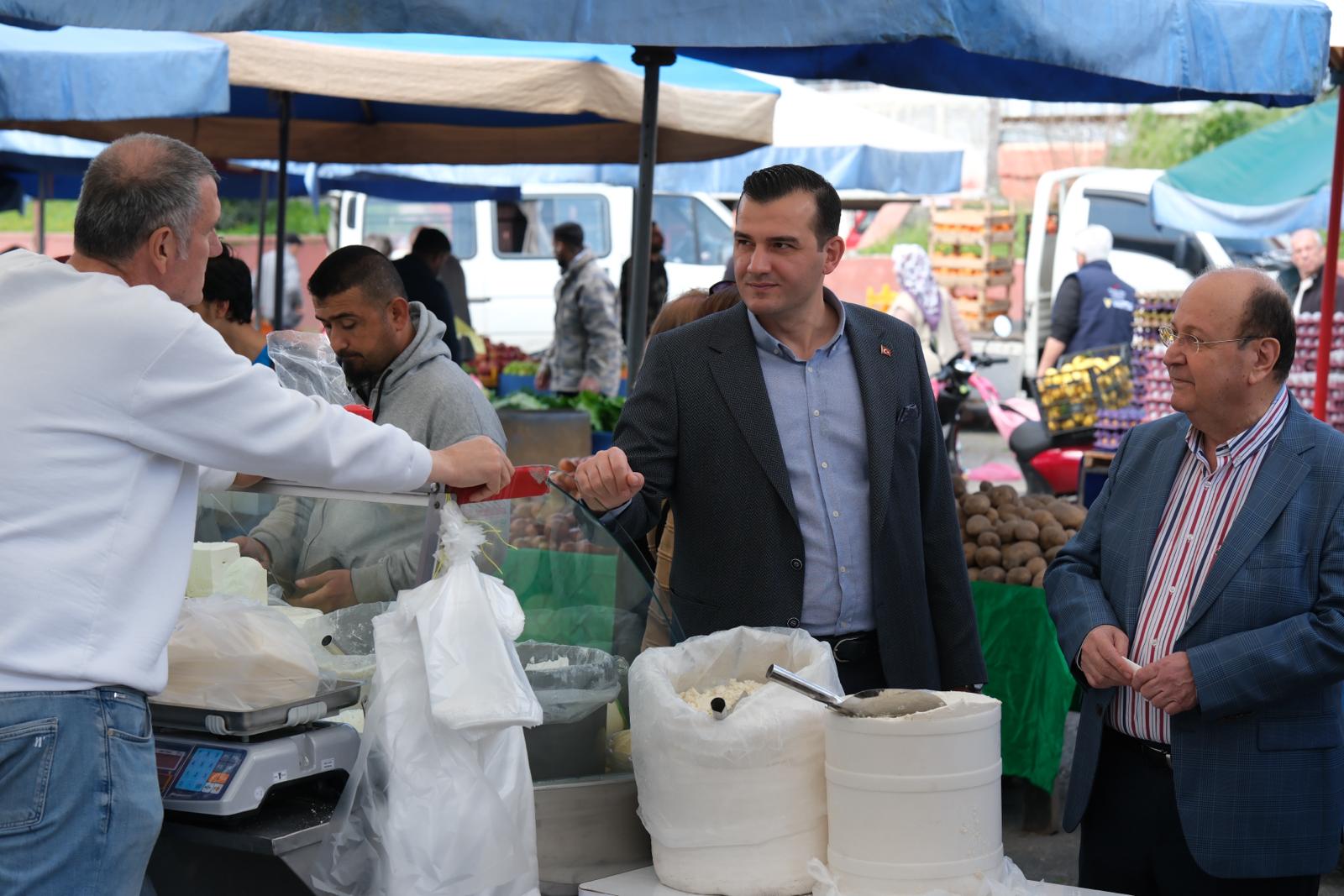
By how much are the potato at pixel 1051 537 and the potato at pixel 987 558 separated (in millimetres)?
200

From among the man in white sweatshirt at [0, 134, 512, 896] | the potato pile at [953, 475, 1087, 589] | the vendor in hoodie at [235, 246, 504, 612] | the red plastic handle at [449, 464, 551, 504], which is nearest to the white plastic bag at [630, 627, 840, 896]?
the red plastic handle at [449, 464, 551, 504]

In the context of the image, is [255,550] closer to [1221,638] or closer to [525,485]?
[525,485]

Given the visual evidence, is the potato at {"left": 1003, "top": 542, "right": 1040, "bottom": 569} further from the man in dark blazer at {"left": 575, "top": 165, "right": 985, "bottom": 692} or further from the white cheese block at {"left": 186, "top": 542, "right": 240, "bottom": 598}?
the white cheese block at {"left": 186, "top": 542, "right": 240, "bottom": 598}

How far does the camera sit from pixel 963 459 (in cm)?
1412

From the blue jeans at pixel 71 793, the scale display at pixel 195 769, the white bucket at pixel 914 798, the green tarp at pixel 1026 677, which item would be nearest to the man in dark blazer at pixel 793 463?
the white bucket at pixel 914 798

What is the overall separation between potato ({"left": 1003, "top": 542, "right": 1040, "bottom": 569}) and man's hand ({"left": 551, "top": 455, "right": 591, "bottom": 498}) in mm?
2631

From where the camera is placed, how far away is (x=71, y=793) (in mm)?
1979

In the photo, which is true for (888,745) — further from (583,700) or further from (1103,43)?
(1103,43)

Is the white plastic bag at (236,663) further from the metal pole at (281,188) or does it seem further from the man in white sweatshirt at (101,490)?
the metal pole at (281,188)

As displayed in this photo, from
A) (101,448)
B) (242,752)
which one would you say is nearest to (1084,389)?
(242,752)

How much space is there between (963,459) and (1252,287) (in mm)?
11429

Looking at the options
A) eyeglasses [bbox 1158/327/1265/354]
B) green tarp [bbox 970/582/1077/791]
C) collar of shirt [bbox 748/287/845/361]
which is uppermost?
eyeglasses [bbox 1158/327/1265/354]

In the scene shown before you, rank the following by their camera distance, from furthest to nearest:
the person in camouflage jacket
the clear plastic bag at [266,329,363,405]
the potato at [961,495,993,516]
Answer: the person in camouflage jacket < the potato at [961,495,993,516] < the clear plastic bag at [266,329,363,405]

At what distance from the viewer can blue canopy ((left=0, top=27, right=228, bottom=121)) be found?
5.50 metres
